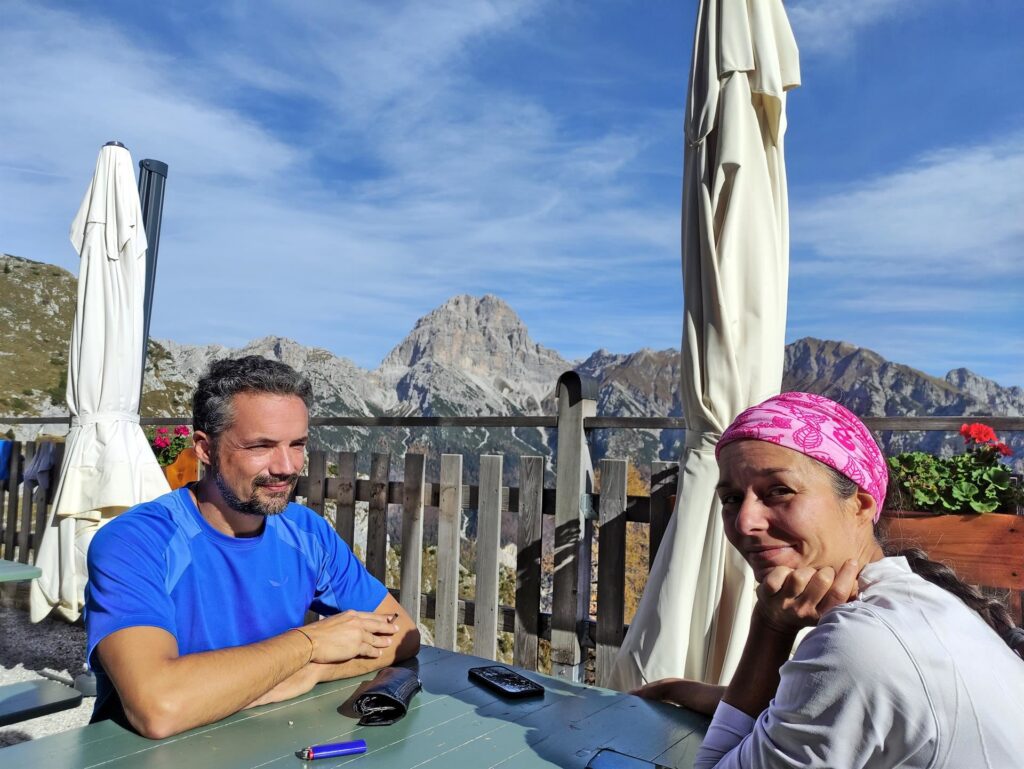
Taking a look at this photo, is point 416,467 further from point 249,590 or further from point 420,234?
point 420,234

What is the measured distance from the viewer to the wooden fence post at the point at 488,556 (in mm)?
4297

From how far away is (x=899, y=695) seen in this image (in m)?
0.96

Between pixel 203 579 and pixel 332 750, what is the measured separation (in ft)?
2.21

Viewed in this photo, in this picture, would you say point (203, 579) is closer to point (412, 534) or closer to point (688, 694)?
point (688, 694)

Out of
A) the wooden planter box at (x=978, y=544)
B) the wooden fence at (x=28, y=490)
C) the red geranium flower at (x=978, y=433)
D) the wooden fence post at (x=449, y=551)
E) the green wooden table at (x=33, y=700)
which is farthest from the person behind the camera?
the wooden fence at (x=28, y=490)

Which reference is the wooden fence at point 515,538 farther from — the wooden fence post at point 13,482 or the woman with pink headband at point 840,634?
the wooden fence post at point 13,482

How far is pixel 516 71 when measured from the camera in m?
48.8

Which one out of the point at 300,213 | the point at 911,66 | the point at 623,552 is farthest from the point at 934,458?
the point at 911,66

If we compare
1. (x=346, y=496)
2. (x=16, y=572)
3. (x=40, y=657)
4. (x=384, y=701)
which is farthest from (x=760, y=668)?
(x=40, y=657)

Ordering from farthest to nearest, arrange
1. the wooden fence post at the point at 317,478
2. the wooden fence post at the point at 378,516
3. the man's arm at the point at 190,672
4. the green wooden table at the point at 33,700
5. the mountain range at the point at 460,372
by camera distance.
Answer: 1. the mountain range at the point at 460,372
2. the wooden fence post at the point at 317,478
3. the wooden fence post at the point at 378,516
4. the green wooden table at the point at 33,700
5. the man's arm at the point at 190,672

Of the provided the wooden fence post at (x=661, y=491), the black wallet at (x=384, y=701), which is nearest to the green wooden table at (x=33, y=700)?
the black wallet at (x=384, y=701)

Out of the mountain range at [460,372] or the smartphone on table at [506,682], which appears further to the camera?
the mountain range at [460,372]

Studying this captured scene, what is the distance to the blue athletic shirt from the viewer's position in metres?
1.65

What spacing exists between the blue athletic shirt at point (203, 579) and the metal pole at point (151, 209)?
3694 mm
